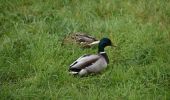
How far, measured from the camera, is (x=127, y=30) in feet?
25.6

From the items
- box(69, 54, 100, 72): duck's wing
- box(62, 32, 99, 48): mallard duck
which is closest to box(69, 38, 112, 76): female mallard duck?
box(69, 54, 100, 72): duck's wing

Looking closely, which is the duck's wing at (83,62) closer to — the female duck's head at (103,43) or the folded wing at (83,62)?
the folded wing at (83,62)

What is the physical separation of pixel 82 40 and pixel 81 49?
0.16 meters

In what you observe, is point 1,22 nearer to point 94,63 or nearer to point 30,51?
point 30,51

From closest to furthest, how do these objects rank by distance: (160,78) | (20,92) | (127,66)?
(20,92) → (160,78) → (127,66)

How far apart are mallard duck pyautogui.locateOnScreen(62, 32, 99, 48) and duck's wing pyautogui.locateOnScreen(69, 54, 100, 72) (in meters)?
0.72

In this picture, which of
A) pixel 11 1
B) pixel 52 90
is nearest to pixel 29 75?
pixel 52 90

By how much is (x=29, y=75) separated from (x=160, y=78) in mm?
1840

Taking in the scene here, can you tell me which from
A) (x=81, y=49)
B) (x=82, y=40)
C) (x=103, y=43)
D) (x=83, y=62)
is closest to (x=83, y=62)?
(x=83, y=62)

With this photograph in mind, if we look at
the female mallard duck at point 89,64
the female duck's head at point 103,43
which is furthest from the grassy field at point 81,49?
the female duck's head at point 103,43

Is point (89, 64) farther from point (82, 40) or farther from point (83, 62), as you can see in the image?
point (82, 40)

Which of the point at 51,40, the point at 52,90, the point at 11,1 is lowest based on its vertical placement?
the point at 52,90

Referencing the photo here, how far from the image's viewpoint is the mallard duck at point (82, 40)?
7326mm

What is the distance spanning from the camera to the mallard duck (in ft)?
24.0
